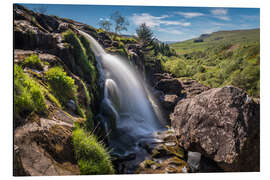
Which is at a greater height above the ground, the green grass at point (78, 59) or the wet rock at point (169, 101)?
the green grass at point (78, 59)

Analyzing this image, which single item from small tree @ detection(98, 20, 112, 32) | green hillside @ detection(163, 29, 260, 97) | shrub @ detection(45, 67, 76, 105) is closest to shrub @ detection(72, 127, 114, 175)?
shrub @ detection(45, 67, 76, 105)

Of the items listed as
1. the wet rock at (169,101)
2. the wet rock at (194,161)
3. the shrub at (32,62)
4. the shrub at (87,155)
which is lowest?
the wet rock at (194,161)

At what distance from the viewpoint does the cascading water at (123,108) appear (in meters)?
4.97

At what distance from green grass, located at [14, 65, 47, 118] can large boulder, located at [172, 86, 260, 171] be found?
3.62m

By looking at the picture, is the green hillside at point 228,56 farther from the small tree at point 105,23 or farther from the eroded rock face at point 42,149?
the eroded rock face at point 42,149

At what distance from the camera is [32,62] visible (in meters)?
3.37

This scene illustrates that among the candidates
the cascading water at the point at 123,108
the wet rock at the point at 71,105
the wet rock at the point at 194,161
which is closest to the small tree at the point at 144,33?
the cascading water at the point at 123,108

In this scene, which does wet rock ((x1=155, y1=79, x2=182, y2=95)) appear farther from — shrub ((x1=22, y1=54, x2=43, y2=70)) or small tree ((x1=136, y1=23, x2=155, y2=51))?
shrub ((x1=22, y1=54, x2=43, y2=70))

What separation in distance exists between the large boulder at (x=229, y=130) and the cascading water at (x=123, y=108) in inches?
73.6

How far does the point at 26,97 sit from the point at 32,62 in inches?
41.8

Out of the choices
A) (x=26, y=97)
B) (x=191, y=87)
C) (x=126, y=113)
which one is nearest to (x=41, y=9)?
(x=26, y=97)

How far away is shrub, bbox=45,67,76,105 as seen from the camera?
10.6 feet

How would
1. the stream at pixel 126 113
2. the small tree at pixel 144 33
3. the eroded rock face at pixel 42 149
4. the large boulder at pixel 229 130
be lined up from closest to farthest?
the eroded rock face at pixel 42 149 < the large boulder at pixel 229 130 < the stream at pixel 126 113 < the small tree at pixel 144 33

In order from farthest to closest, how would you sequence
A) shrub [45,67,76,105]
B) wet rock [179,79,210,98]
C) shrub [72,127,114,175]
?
wet rock [179,79,210,98], shrub [45,67,76,105], shrub [72,127,114,175]
